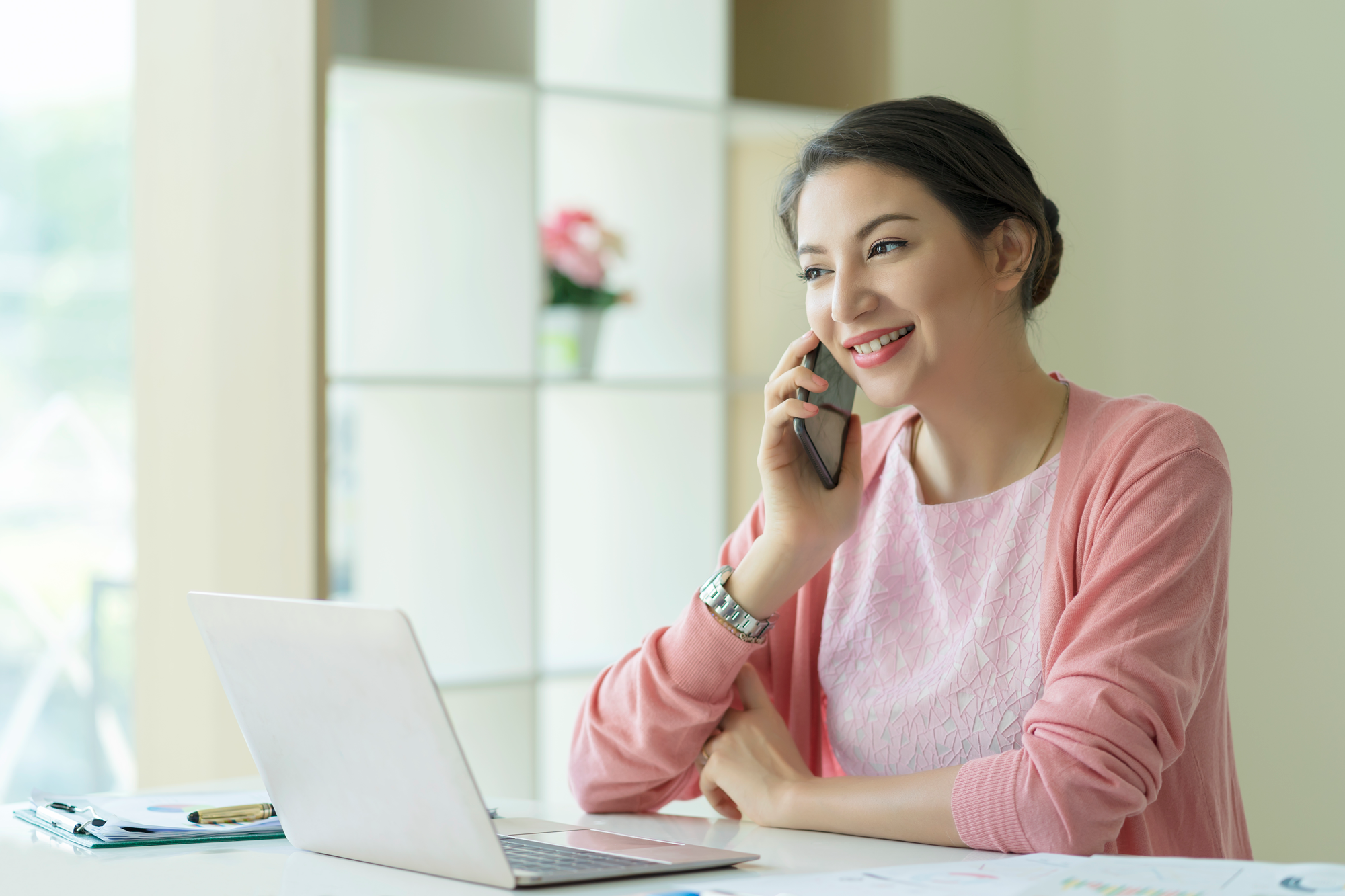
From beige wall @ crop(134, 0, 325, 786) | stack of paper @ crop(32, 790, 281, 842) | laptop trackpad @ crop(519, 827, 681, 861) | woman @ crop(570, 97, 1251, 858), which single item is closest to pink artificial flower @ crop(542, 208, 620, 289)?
beige wall @ crop(134, 0, 325, 786)

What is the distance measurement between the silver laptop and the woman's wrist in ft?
1.16

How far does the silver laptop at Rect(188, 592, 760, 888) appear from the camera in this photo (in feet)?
2.81

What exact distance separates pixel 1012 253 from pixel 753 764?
59 cm

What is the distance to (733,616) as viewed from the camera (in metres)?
1.34

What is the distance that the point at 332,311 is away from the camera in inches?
101

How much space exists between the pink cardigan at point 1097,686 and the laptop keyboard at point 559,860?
29 centimetres

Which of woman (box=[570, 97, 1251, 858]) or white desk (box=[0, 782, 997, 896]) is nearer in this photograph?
white desk (box=[0, 782, 997, 896])

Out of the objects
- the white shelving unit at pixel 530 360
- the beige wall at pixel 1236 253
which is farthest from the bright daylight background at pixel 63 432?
the beige wall at pixel 1236 253

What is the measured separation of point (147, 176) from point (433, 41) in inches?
22.8

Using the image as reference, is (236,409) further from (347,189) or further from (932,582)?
(932,582)

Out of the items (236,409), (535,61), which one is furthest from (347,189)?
(236,409)

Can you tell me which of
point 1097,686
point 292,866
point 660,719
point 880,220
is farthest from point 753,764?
point 880,220

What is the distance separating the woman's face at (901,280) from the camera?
1336 mm

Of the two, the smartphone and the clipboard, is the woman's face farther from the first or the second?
the clipboard
